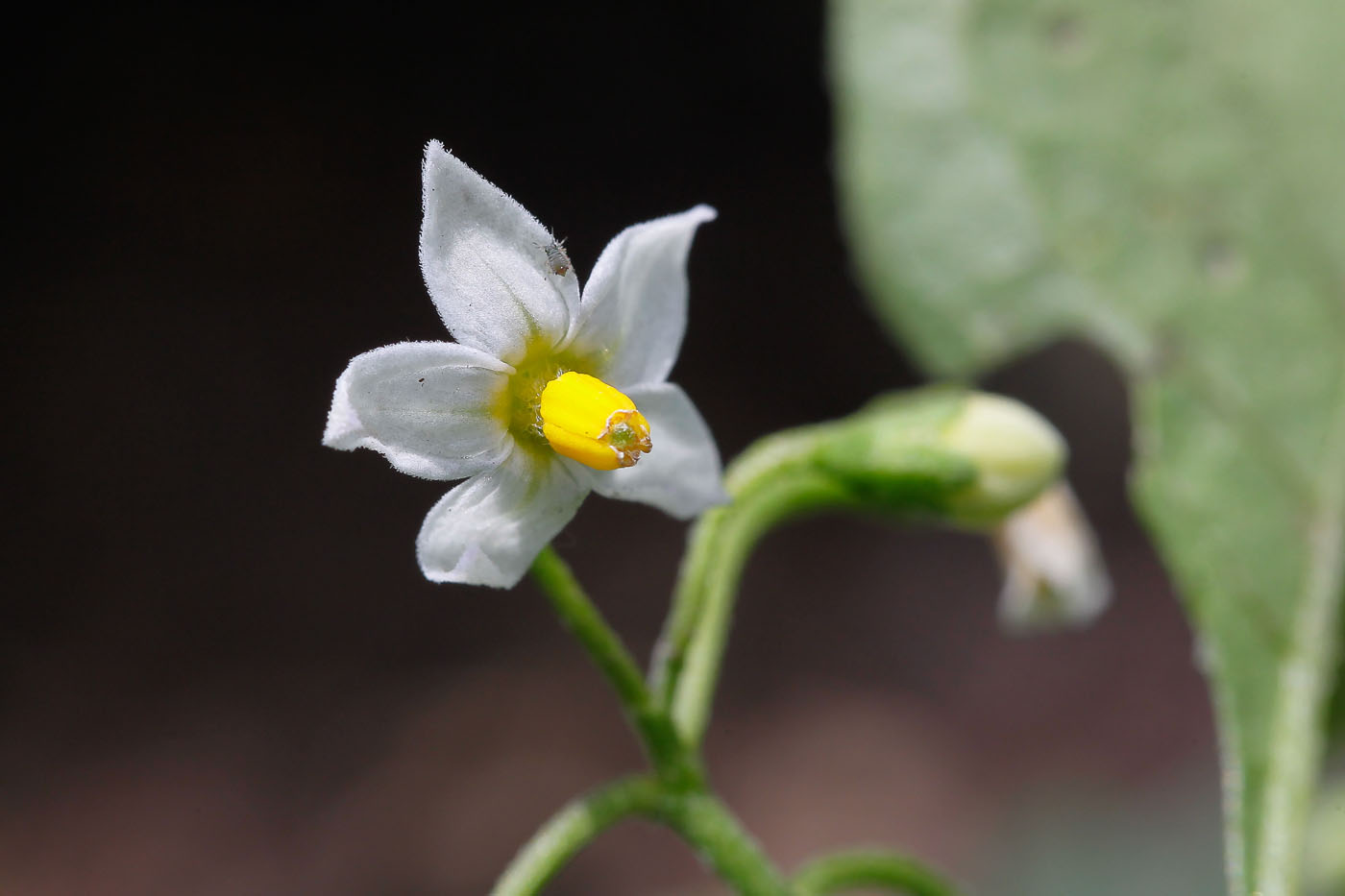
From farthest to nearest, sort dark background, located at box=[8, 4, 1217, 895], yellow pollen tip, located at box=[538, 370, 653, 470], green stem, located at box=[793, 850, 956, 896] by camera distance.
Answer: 1. dark background, located at box=[8, 4, 1217, 895]
2. green stem, located at box=[793, 850, 956, 896]
3. yellow pollen tip, located at box=[538, 370, 653, 470]

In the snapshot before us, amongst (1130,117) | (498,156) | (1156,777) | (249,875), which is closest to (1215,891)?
(1156,777)

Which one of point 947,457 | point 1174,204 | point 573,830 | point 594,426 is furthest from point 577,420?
point 1174,204

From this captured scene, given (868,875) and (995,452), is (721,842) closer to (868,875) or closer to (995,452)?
(868,875)

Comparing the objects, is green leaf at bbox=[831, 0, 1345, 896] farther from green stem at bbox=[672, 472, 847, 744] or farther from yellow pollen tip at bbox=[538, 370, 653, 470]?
yellow pollen tip at bbox=[538, 370, 653, 470]

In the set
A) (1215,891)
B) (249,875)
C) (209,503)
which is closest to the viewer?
(1215,891)

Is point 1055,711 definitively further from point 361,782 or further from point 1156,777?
point 361,782

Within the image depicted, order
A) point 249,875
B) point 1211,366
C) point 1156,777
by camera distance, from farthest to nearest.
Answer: point 249,875
point 1156,777
point 1211,366

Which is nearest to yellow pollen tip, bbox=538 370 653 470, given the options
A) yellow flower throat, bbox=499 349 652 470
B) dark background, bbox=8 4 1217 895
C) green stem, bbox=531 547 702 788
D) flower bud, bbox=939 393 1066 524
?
yellow flower throat, bbox=499 349 652 470

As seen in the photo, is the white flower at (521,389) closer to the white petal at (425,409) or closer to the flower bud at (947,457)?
the white petal at (425,409)
